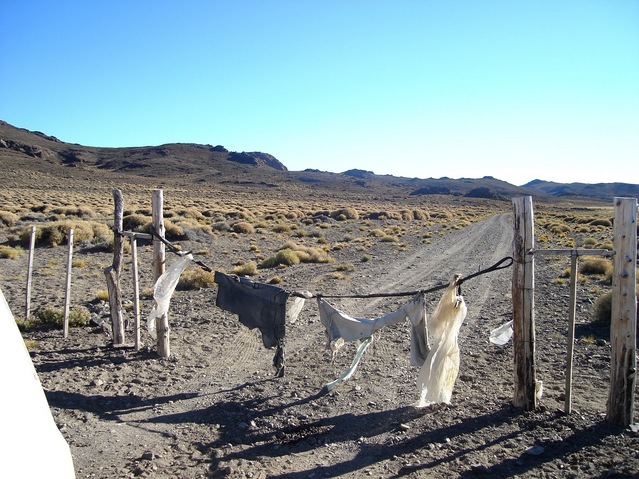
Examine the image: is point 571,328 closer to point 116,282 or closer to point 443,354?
point 443,354

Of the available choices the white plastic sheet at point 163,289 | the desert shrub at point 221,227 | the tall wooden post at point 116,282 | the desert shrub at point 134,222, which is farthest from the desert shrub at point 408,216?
the white plastic sheet at point 163,289

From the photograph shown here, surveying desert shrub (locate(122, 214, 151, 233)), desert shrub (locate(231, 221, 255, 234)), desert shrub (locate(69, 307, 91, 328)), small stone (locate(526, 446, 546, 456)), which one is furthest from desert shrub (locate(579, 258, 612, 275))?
desert shrub (locate(122, 214, 151, 233))

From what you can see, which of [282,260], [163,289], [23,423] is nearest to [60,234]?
[282,260]

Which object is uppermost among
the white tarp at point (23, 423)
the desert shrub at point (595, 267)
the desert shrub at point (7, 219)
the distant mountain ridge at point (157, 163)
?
the distant mountain ridge at point (157, 163)

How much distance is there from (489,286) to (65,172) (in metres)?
94.6

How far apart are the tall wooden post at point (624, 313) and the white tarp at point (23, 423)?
515cm

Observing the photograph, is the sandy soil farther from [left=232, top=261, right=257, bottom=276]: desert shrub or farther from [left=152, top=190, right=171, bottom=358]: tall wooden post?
[left=232, top=261, right=257, bottom=276]: desert shrub

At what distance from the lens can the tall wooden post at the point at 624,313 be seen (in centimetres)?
497

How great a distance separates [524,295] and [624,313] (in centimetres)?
97

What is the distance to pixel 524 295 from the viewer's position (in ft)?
17.8

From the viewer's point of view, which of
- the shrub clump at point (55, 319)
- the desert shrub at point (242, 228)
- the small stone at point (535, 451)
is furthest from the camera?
the desert shrub at point (242, 228)

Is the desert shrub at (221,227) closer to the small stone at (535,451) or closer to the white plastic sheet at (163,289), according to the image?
the white plastic sheet at (163,289)

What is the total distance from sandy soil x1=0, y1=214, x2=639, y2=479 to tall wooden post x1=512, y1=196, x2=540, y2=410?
58cm

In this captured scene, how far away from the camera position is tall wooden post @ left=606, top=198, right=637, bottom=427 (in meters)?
4.97
